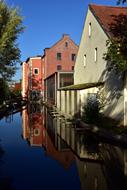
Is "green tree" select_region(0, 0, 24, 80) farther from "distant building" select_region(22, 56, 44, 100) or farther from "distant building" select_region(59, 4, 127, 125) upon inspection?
"distant building" select_region(22, 56, 44, 100)

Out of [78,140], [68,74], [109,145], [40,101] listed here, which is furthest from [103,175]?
[40,101]

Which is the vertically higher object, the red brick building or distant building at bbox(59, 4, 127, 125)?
the red brick building

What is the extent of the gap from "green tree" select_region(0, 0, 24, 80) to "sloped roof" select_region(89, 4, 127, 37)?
7127 millimetres

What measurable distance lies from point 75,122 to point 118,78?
205 inches

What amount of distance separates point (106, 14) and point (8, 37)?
913 cm

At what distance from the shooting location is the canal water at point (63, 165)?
1120 centimetres

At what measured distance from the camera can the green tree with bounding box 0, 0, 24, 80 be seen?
32341 mm

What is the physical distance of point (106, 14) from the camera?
108 feet

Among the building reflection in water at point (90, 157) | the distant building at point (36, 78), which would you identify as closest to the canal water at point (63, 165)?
the building reflection in water at point (90, 157)

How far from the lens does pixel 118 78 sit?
2503 cm

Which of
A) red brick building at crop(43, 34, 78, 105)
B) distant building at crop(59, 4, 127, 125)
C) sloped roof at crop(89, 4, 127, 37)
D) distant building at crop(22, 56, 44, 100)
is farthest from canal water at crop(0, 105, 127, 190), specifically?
distant building at crop(22, 56, 44, 100)

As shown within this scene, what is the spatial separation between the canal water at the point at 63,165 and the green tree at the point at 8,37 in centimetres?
1330

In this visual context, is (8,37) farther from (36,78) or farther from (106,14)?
(36,78)

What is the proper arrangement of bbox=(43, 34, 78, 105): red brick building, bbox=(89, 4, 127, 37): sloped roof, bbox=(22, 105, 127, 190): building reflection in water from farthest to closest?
bbox=(43, 34, 78, 105): red brick building → bbox=(89, 4, 127, 37): sloped roof → bbox=(22, 105, 127, 190): building reflection in water
